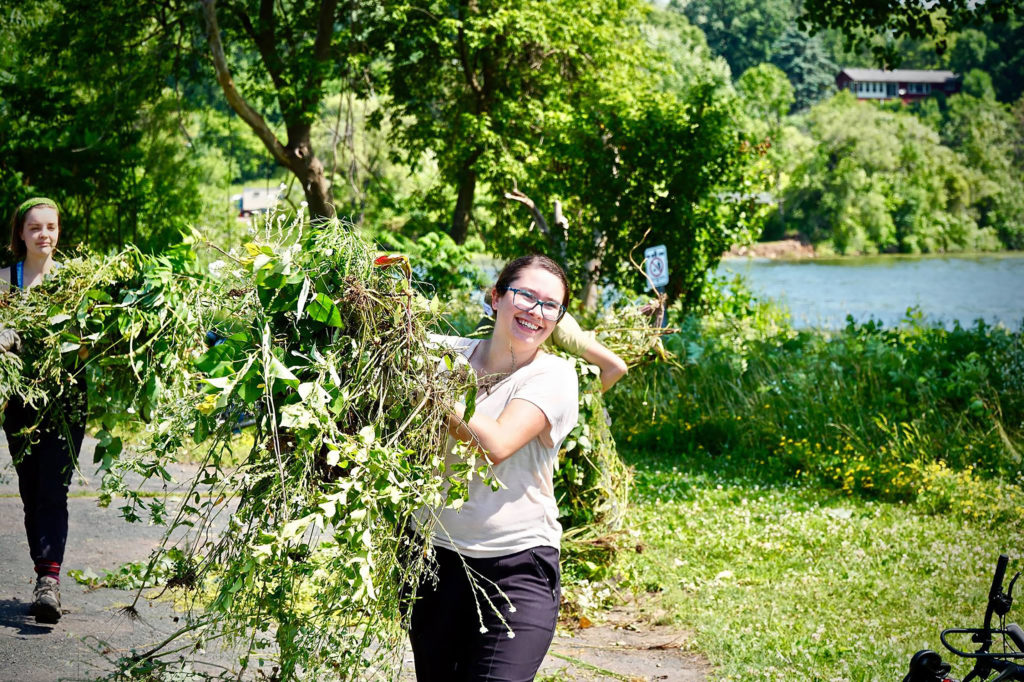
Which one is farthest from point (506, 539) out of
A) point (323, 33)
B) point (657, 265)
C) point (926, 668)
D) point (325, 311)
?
point (323, 33)

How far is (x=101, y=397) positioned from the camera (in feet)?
11.9

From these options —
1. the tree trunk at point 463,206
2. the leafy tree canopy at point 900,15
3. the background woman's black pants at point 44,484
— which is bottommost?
the background woman's black pants at point 44,484

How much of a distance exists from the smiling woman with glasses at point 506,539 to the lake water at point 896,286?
20.0m

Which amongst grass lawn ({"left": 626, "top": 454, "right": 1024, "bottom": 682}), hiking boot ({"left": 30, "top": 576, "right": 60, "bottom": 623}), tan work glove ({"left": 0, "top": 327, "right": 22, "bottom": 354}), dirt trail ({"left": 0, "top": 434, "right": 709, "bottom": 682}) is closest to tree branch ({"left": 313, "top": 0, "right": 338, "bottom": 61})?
grass lawn ({"left": 626, "top": 454, "right": 1024, "bottom": 682})

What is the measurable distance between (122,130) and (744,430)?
1086 cm

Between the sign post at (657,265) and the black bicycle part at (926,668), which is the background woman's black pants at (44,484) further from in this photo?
the sign post at (657,265)

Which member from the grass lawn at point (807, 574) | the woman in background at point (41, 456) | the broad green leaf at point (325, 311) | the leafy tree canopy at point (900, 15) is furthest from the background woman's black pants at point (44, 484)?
the leafy tree canopy at point (900, 15)

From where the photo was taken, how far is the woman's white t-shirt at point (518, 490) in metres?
2.70

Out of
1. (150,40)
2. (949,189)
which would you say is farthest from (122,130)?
(949,189)

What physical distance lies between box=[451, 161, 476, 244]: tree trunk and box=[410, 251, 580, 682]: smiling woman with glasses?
15972 millimetres

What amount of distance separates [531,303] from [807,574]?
12.7 feet

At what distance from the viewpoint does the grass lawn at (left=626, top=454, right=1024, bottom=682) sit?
4.78m

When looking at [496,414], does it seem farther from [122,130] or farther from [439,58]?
[439,58]

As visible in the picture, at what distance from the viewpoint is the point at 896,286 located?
3597 centimetres
